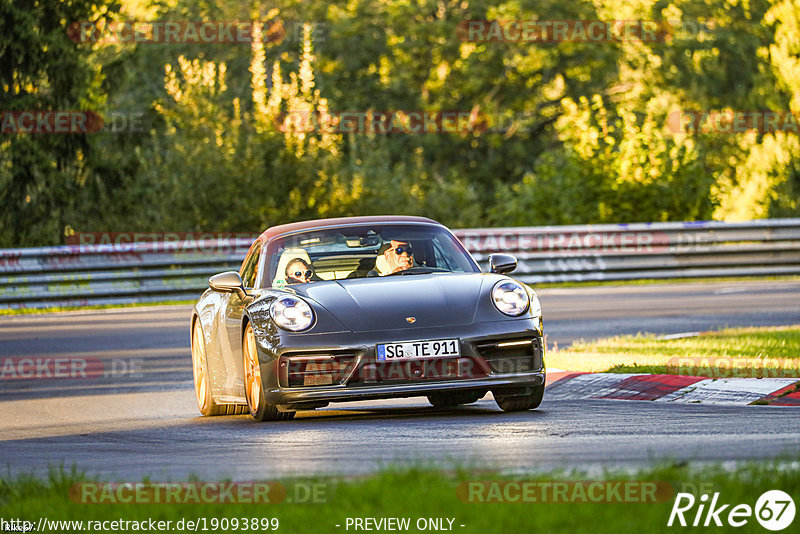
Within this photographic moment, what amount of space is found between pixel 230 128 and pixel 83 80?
3.05 metres

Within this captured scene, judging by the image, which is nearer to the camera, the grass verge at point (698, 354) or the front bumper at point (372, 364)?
the front bumper at point (372, 364)

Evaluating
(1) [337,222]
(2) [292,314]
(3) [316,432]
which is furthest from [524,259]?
(3) [316,432]

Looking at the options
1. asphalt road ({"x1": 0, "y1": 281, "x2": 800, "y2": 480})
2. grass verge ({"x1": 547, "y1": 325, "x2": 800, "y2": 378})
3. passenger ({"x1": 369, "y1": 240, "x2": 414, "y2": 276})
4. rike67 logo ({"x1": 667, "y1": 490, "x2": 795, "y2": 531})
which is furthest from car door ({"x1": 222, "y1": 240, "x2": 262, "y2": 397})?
rike67 logo ({"x1": 667, "y1": 490, "x2": 795, "y2": 531})

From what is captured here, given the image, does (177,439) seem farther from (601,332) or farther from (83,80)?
(83,80)

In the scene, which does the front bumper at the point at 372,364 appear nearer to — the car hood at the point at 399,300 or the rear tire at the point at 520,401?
the car hood at the point at 399,300

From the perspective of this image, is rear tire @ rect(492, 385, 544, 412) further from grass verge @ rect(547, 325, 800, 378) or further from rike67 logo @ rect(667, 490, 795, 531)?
rike67 logo @ rect(667, 490, 795, 531)

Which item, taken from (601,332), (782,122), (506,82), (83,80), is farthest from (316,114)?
(506,82)

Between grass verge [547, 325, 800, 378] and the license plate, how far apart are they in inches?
101

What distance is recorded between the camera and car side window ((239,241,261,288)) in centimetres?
1077

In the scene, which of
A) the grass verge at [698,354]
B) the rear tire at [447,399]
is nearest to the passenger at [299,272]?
the rear tire at [447,399]

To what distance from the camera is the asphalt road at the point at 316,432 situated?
7.04 metres

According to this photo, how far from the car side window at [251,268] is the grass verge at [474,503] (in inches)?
177

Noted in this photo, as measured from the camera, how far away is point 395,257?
34.1ft

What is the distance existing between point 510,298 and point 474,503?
13.7 feet
